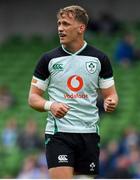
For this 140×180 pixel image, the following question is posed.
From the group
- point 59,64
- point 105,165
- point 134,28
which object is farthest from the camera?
point 134,28

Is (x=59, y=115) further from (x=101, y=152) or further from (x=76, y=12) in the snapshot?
(x=101, y=152)

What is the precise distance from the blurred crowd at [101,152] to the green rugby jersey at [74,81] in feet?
16.5

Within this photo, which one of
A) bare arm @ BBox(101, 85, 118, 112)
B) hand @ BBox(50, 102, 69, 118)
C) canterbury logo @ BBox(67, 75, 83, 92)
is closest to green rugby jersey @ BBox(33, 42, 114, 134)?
canterbury logo @ BBox(67, 75, 83, 92)

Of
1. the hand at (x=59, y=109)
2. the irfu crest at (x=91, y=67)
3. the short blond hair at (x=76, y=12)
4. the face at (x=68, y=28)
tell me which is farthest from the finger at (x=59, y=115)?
the short blond hair at (x=76, y=12)

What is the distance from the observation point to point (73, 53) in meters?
6.35

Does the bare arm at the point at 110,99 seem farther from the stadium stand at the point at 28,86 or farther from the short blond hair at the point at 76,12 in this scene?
the stadium stand at the point at 28,86

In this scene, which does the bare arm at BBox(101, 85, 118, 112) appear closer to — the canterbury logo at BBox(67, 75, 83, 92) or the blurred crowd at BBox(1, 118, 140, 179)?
the canterbury logo at BBox(67, 75, 83, 92)

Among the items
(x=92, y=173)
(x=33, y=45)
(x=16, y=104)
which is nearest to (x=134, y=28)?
(x=33, y=45)

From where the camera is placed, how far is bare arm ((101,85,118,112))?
6.22m

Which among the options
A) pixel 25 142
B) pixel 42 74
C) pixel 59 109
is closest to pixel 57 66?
pixel 42 74

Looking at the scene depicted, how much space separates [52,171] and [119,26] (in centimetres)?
1314

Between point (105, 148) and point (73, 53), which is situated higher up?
point (73, 53)

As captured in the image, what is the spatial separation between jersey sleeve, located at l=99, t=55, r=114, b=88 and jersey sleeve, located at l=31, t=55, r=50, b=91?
0.40 metres

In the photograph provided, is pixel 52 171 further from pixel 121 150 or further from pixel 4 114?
pixel 4 114
